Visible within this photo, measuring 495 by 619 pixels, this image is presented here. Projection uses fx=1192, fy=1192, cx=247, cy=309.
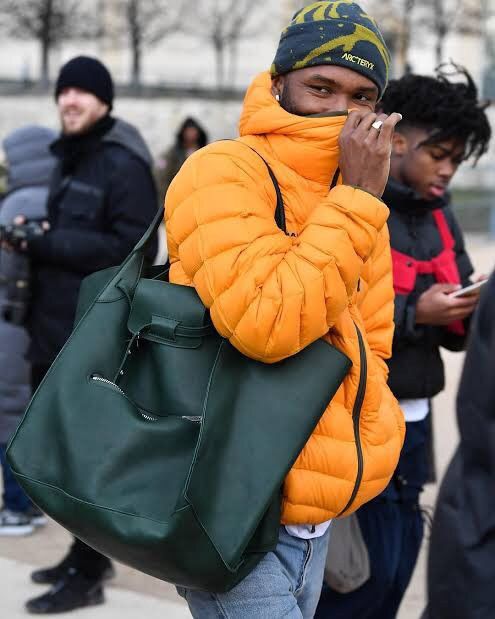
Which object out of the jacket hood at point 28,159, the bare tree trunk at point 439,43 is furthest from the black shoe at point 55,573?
the bare tree trunk at point 439,43

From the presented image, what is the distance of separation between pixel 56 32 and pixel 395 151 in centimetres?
3752

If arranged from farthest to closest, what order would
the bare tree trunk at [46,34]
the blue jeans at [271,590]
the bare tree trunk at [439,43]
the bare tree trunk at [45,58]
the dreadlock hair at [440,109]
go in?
the bare tree trunk at [46,34] → the bare tree trunk at [45,58] → the bare tree trunk at [439,43] → the dreadlock hair at [440,109] → the blue jeans at [271,590]

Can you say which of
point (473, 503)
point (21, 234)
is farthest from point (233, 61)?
point (473, 503)

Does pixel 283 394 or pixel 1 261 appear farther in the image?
pixel 1 261

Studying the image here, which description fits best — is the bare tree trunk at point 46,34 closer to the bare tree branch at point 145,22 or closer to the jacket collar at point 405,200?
the bare tree branch at point 145,22

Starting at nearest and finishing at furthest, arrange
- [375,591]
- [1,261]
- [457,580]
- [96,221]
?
[457,580], [375,591], [96,221], [1,261]

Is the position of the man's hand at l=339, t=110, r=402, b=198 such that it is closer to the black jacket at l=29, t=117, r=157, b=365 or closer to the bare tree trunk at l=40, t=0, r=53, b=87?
the black jacket at l=29, t=117, r=157, b=365

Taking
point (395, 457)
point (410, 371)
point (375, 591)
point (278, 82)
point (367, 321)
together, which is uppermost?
point (278, 82)

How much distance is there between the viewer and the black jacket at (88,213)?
4395mm

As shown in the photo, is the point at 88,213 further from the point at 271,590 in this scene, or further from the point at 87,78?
the point at 271,590

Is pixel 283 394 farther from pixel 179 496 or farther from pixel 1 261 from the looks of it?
pixel 1 261

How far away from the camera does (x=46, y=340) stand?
181 inches

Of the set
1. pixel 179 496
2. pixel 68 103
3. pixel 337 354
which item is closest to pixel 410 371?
pixel 337 354

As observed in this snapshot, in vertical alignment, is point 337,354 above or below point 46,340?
above
